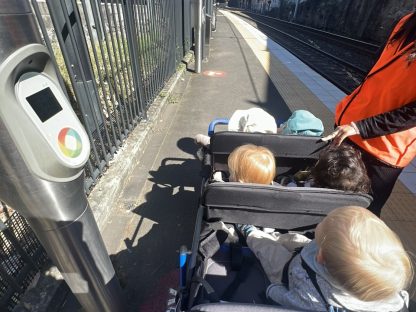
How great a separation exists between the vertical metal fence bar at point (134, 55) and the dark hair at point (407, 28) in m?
2.80

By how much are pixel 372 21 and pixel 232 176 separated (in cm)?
2227

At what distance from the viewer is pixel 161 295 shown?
6.69 ft

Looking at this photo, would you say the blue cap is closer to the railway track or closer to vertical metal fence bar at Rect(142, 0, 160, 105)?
vertical metal fence bar at Rect(142, 0, 160, 105)

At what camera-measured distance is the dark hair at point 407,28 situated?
164 cm

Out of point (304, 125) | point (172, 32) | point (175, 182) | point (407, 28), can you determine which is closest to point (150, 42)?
point (172, 32)

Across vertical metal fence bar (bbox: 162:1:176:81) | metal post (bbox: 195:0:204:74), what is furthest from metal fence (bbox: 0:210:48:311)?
metal post (bbox: 195:0:204:74)

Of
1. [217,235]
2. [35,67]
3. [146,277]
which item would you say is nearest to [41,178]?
[35,67]

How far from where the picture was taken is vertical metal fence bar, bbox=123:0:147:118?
10.8ft

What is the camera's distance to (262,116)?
2.47m

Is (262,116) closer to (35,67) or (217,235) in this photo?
(217,235)

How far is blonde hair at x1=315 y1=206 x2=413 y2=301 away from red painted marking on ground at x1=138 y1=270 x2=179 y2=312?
1359 mm

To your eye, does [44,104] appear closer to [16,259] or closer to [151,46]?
[16,259]

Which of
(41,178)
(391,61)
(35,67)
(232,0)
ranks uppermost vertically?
(35,67)

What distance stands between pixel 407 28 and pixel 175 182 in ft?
8.21
